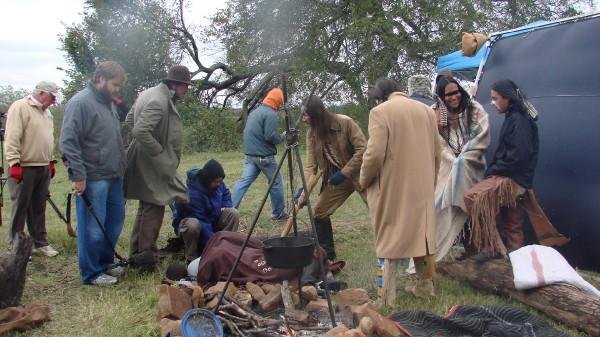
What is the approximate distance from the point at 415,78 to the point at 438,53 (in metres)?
9.02

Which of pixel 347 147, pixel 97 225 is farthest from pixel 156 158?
pixel 347 147

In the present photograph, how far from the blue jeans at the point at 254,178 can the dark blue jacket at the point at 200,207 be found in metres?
1.58

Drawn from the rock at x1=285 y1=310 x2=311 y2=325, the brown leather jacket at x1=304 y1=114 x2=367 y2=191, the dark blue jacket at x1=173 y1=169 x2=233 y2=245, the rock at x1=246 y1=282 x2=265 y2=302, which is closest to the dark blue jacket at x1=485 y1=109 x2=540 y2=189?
the brown leather jacket at x1=304 y1=114 x2=367 y2=191

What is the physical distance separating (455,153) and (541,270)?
4.24 ft

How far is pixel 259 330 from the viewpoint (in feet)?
11.1

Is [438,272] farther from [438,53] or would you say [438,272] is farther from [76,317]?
[438,53]

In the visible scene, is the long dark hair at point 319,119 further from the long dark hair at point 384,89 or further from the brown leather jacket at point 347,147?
the long dark hair at point 384,89

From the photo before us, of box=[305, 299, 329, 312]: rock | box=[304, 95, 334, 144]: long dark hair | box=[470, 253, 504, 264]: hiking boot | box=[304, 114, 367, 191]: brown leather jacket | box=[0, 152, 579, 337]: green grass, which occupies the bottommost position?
box=[0, 152, 579, 337]: green grass

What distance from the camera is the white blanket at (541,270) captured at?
3816 mm

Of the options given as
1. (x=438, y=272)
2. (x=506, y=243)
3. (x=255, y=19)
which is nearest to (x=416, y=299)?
(x=438, y=272)

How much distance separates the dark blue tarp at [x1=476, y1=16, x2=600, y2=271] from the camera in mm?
4699

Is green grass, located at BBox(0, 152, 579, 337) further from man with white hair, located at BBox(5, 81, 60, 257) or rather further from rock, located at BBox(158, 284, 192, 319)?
man with white hair, located at BBox(5, 81, 60, 257)

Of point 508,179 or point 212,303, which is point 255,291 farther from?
point 508,179

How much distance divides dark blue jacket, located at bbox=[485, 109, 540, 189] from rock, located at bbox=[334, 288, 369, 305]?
1489 mm
